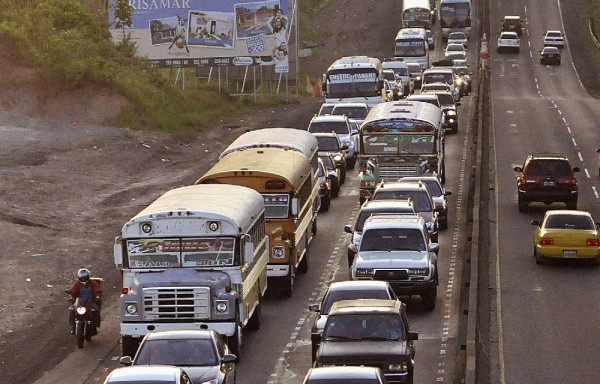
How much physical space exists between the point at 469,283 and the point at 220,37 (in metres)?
45.9

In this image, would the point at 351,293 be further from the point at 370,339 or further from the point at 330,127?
the point at 330,127

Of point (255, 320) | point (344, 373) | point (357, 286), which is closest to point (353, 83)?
point (255, 320)

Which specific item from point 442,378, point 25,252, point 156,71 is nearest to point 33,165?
point 25,252

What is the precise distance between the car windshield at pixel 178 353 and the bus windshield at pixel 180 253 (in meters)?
4.46

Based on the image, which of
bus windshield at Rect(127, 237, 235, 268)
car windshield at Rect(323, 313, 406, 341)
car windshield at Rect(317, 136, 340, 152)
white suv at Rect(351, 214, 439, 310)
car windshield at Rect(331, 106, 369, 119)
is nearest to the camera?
car windshield at Rect(323, 313, 406, 341)

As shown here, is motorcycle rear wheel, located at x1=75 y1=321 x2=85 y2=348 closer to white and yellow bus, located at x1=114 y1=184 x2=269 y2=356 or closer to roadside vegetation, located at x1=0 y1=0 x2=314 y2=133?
white and yellow bus, located at x1=114 y1=184 x2=269 y2=356

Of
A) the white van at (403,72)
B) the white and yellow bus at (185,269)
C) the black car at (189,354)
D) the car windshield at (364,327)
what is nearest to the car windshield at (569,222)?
the white and yellow bus at (185,269)

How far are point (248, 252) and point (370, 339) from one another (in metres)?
4.30

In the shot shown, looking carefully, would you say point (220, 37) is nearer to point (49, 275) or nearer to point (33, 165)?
point (33, 165)

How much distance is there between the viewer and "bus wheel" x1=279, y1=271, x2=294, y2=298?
32.8 meters

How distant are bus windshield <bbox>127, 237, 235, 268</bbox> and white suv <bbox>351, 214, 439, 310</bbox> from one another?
5.10m

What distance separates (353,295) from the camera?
86.4ft

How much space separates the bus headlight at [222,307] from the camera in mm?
25984

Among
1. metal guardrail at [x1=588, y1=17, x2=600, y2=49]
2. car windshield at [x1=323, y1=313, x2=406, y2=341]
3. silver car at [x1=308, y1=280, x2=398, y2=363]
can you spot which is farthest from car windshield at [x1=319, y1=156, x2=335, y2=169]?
metal guardrail at [x1=588, y1=17, x2=600, y2=49]
